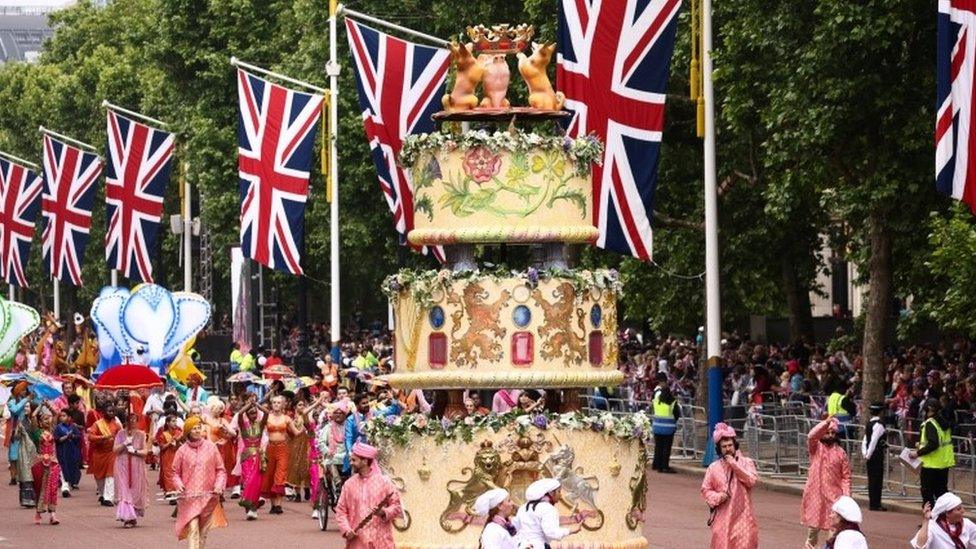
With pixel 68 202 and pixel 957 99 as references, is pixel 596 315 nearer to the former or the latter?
pixel 957 99

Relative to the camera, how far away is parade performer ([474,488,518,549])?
16750 millimetres

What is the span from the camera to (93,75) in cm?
9125

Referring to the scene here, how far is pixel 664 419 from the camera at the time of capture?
132 feet

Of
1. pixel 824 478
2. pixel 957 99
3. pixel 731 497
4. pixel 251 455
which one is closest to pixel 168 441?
pixel 251 455

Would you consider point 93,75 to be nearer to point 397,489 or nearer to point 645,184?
point 645,184

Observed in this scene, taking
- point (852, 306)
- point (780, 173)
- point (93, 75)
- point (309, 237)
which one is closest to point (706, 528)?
point (780, 173)

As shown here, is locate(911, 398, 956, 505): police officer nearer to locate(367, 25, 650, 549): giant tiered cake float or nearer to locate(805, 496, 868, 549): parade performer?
locate(367, 25, 650, 549): giant tiered cake float

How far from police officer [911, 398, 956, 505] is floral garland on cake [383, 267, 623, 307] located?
25.7 feet

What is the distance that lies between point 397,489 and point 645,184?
10.9 meters

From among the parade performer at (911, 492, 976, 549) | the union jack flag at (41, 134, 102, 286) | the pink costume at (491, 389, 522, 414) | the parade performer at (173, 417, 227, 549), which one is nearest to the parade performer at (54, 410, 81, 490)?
the pink costume at (491, 389, 522, 414)

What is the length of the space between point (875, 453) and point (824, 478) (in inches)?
297

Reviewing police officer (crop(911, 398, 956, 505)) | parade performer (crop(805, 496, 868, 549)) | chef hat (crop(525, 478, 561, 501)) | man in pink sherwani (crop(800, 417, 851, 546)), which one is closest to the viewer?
parade performer (crop(805, 496, 868, 549))

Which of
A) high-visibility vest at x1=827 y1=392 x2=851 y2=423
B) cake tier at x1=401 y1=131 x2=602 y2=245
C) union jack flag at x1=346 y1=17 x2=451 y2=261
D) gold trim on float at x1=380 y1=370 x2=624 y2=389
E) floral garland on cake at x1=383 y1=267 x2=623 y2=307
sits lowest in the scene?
high-visibility vest at x1=827 y1=392 x2=851 y2=423

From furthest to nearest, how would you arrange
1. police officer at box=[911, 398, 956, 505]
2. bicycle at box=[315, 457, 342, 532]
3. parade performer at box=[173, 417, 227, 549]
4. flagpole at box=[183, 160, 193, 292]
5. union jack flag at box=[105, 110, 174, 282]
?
1. flagpole at box=[183, 160, 193, 292]
2. union jack flag at box=[105, 110, 174, 282]
3. bicycle at box=[315, 457, 342, 532]
4. police officer at box=[911, 398, 956, 505]
5. parade performer at box=[173, 417, 227, 549]
